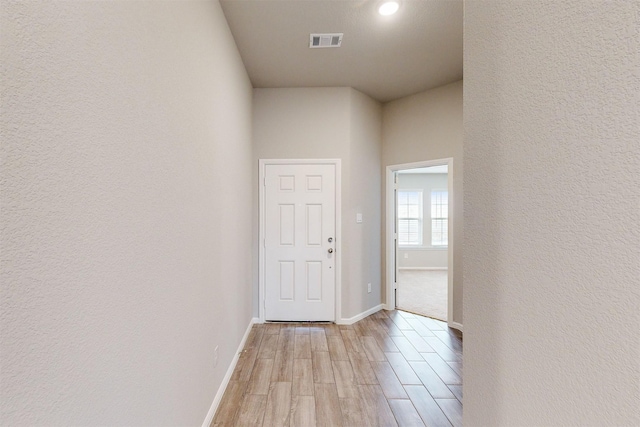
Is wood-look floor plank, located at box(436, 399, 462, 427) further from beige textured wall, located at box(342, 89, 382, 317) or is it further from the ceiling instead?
the ceiling

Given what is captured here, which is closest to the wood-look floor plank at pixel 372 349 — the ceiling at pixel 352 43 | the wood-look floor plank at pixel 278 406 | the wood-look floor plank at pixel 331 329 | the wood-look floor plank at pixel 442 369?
the wood-look floor plank at pixel 331 329

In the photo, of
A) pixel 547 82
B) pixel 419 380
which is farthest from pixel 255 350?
pixel 547 82

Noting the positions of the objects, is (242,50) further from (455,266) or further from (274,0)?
(455,266)

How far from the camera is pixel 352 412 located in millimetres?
1795

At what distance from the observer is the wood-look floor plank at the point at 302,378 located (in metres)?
1.99

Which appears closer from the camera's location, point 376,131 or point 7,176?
point 7,176

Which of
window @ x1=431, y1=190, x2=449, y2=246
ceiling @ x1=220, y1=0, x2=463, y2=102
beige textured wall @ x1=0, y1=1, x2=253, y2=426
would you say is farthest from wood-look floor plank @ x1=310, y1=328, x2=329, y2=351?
window @ x1=431, y1=190, x2=449, y2=246

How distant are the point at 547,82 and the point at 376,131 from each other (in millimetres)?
3239

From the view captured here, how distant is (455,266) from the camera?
3199mm

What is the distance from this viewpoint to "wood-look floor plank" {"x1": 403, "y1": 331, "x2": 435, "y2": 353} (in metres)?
2.65

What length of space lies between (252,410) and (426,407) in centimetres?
121

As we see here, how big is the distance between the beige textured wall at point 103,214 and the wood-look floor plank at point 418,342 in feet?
6.65

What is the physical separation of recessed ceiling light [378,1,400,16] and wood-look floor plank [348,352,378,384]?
2.94 meters

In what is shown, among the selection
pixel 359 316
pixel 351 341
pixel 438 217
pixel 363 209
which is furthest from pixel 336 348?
pixel 438 217
